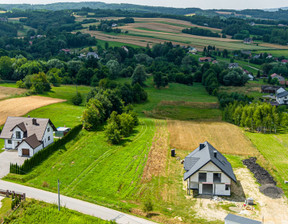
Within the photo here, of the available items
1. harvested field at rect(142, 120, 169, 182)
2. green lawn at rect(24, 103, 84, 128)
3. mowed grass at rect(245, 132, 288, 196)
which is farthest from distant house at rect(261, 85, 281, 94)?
green lawn at rect(24, 103, 84, 128)

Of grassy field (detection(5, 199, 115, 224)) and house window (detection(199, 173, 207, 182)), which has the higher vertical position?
house window (detection(199, 173, 207, 182))

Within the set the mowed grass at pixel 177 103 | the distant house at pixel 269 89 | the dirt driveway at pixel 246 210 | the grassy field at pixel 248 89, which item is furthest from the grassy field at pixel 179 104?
the dirt driveway at pixel 246 210

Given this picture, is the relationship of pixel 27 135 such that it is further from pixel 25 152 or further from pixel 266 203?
pixel 266 203

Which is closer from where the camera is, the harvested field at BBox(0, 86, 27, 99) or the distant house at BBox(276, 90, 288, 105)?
the harvested field at BBox(0, 86, 27, 99)

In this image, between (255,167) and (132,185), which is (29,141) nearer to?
(132,185)

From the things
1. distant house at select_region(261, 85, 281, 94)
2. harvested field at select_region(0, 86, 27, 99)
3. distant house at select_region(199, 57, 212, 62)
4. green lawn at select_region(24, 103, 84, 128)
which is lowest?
distant house at select_region(261, 85, 281, 94)

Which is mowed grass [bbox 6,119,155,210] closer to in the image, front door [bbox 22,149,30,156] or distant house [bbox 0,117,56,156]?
distant house [bbox 0,117,56,156]
